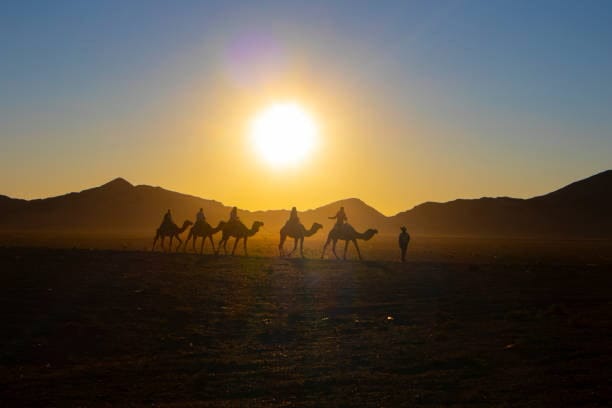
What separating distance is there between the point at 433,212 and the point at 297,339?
186 meters

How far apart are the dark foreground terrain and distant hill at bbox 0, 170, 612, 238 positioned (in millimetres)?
122061

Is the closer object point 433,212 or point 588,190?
point 588,190

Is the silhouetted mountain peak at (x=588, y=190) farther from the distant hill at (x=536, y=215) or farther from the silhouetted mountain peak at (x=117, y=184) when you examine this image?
the silhouetted mountain peak at (x=117, y=184)

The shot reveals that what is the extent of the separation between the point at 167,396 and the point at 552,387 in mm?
5078

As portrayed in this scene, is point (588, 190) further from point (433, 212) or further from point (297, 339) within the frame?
point (297, 339)

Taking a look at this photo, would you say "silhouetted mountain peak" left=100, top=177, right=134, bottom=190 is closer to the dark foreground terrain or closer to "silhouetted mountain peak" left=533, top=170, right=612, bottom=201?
"silhouetted mountain peak" left=533, top=170, right=612, bottom=201

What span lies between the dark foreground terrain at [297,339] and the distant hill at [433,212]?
122061 mm

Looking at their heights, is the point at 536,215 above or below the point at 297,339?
above

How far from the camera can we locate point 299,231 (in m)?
33.6

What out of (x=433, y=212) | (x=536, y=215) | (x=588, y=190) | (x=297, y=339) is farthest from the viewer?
(x=433, y=212)

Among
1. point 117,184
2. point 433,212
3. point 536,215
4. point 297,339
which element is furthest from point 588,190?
point 297,339

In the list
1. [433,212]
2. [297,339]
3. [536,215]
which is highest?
[433,212]

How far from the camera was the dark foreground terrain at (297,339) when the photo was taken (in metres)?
9.59

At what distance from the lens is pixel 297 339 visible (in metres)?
13.4
